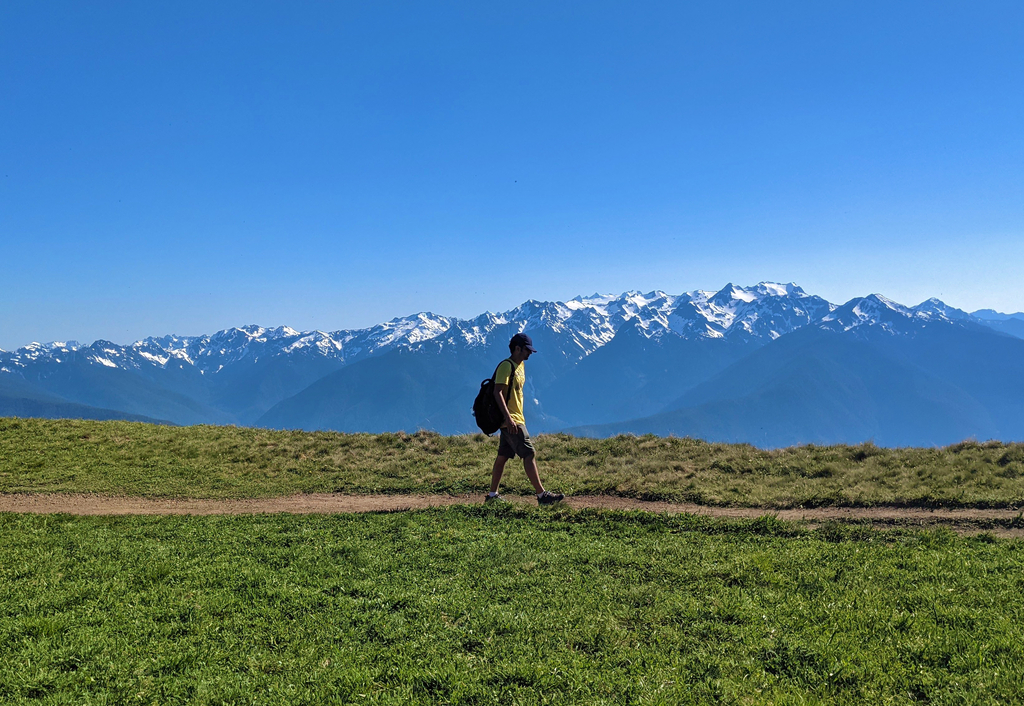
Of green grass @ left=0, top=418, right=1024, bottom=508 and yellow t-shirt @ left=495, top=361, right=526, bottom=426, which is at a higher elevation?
yellow t-shirt @ left=495, top=361, right=526, bottom=426

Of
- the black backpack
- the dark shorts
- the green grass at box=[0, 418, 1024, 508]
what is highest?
the black backpack

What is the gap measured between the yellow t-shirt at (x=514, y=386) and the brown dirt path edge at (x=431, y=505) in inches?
89.2

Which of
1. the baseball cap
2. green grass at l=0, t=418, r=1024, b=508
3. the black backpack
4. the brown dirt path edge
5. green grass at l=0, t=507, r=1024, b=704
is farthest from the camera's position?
green grass at l=0, t=418, r=1024, b=508

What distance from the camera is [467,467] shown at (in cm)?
2066


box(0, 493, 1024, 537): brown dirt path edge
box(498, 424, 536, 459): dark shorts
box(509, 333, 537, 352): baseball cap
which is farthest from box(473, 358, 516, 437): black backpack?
box(0, 493, 1024, 537): brown dirt path edge

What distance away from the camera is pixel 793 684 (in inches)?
254

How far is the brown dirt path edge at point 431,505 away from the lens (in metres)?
12.9

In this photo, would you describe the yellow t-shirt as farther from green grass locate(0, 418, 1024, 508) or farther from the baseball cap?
green grass locate(0, 418, 1024, 508)

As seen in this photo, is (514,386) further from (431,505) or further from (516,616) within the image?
(516,616)

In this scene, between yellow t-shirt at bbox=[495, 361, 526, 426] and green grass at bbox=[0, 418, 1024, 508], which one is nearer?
yellow t-shirt at bbox=[495, 361, 526, 426]

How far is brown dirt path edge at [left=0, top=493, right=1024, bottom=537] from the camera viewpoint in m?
12.9

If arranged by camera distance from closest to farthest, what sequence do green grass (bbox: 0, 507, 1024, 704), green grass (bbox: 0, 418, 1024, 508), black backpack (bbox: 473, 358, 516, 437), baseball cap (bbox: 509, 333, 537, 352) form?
green grass (bbox: 0, 507, 1024, 704)
baseball cap (bbox: 509, 333, 537, 352)
black backpack (bbox: 473, 358, 516, 437)
green grass (bbox: 0, 418, 1024, 508)

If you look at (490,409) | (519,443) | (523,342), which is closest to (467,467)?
(519,443)

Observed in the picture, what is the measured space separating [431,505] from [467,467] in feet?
15.8
